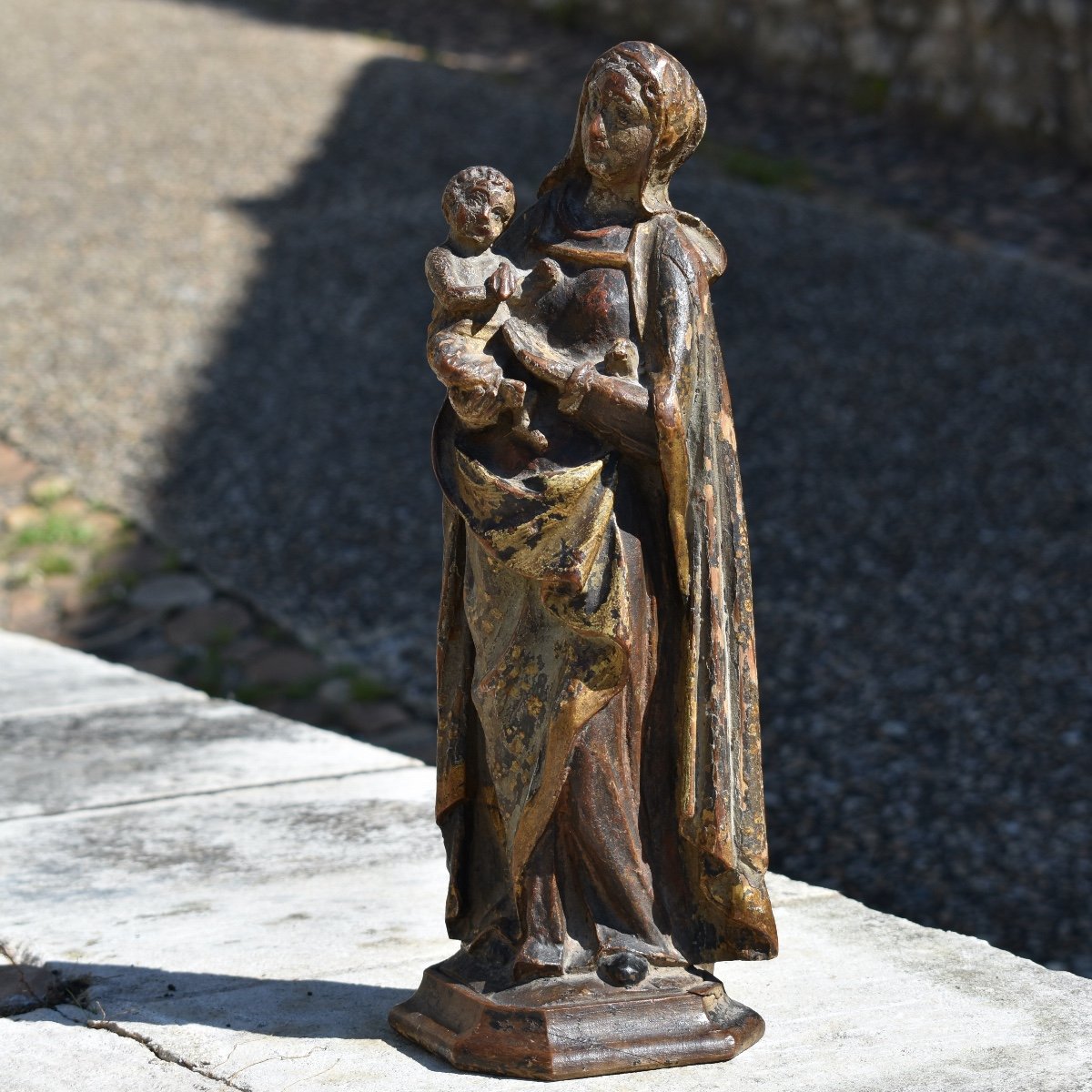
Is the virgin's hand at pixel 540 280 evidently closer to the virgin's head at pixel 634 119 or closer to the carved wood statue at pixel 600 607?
the carved wood statue at pixel 600 607

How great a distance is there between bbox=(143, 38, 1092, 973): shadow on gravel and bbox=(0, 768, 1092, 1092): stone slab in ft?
4.66

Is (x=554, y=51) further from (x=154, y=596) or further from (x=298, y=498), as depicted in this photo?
(x=154, y=596)

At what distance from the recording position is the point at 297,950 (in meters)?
4.21

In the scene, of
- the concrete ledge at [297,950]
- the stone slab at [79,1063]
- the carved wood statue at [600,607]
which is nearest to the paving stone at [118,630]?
the concrete ledge at [297,950]

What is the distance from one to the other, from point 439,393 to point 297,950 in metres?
5.78

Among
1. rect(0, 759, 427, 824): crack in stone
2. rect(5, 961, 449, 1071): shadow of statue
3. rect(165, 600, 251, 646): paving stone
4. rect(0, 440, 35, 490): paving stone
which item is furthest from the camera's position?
rect(0, 440, 35, 490): paving stone

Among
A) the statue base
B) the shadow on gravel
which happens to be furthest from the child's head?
the shadow on gravel

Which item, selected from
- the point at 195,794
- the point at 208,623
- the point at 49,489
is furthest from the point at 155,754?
the point at 49,489

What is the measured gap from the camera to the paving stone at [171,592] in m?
8.08

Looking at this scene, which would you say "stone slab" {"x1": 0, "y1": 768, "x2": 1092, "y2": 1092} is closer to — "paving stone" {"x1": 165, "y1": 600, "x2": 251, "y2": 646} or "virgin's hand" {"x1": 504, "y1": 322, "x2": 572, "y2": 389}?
"virgin's hand" {"x1": 504, "y1": 322, "x2": 572, "y2": 389}

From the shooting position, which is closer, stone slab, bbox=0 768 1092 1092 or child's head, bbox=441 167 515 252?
child's head, bbox=441 167 515 252

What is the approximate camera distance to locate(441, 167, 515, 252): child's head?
3.17 metres

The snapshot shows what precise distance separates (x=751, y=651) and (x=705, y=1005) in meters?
0.68

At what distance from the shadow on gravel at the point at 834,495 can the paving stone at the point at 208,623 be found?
16 centimetres
